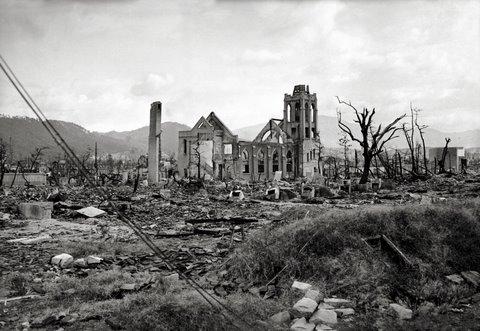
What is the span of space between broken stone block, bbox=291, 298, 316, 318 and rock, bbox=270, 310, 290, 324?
0.33 feet

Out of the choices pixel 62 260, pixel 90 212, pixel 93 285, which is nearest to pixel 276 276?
pixel 93 285

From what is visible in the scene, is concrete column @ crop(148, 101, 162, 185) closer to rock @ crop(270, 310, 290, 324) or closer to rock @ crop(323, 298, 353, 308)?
rock @ crop(323, 298, 353, 308)

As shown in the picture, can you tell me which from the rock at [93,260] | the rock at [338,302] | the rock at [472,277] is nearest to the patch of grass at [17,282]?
the rock at [93,260]

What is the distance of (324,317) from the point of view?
469 centimetres

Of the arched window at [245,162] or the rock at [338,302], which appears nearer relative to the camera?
the rock at [338,302]

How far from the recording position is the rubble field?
183 inches

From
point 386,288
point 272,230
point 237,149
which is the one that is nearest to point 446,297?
point 386,288

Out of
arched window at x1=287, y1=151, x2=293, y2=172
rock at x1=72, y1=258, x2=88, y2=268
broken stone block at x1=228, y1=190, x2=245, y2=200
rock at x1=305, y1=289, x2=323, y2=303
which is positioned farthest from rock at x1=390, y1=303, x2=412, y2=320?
arched window at x1=287, y1=151, x2=293, y2=172

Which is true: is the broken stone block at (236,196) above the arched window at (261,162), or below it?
below

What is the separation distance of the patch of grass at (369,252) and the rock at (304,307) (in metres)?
0.74

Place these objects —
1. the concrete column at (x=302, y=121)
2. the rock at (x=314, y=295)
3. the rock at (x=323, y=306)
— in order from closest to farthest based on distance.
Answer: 1. the rock at (x=323, y=306)
2. the rock at (x=314, y=295)
3. the concrete column at (x=302, y=121)

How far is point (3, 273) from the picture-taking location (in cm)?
621

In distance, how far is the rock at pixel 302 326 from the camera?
4.43 metres

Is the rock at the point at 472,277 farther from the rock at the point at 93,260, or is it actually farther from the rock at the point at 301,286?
the rock at the point at 93,260
